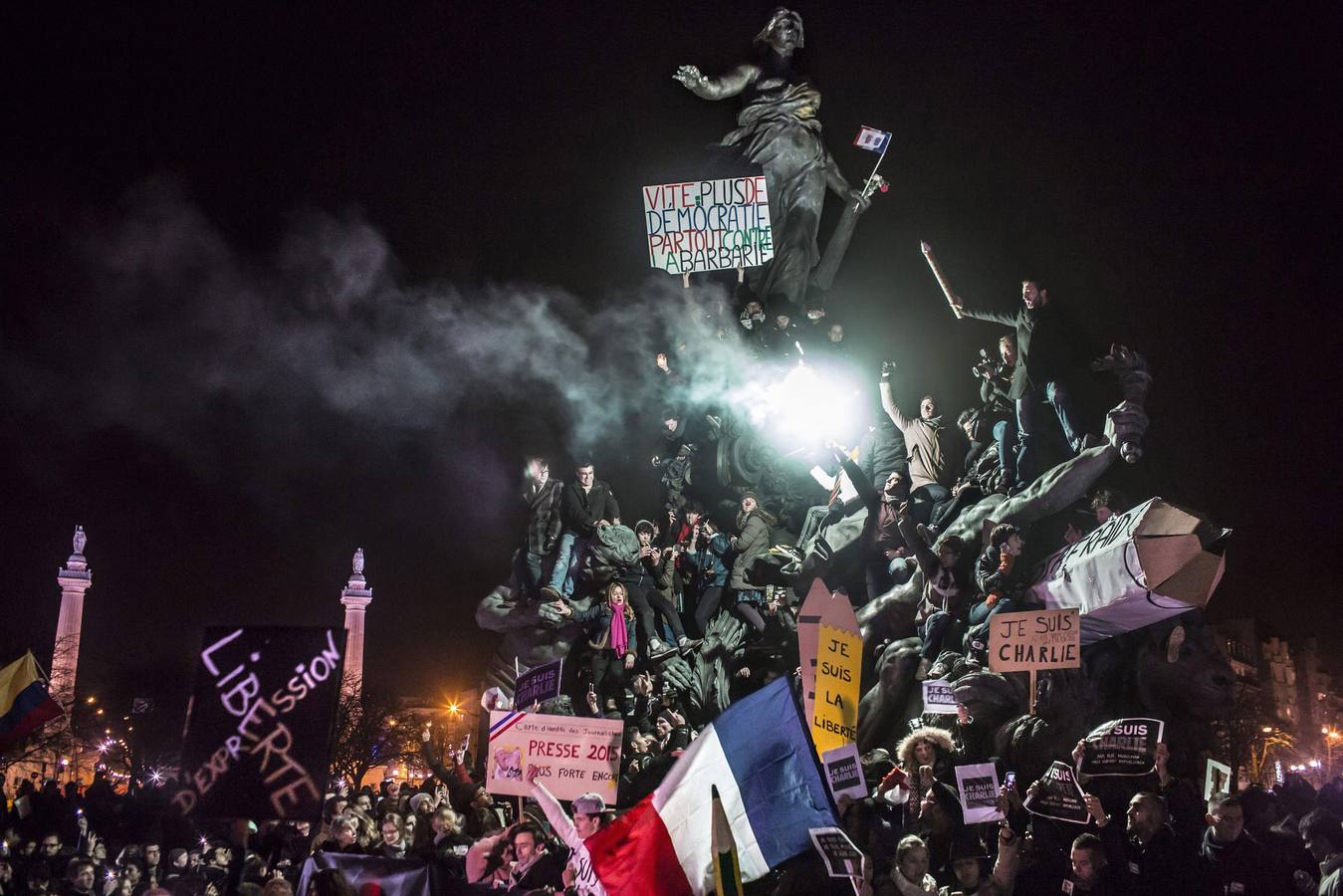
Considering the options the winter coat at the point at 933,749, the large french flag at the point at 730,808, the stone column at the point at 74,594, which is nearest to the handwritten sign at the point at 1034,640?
the winter coat at the point at 933,749

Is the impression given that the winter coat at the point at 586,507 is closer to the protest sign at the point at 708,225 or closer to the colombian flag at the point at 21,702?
the protest sign at the point at 708,225

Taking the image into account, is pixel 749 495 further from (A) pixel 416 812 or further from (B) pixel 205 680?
(B) pixel 205 680

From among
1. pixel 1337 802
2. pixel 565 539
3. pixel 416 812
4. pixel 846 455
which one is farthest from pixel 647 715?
pixel 1337 802

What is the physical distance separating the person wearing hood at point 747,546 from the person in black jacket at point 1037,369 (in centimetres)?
525

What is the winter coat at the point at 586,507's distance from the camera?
21.9 metres

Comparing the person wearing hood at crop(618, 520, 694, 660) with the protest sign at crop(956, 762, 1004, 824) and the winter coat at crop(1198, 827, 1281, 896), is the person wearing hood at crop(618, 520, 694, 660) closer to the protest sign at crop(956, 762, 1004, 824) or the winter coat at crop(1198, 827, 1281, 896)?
the protest sign at crop(956, 762, 1004, 824)

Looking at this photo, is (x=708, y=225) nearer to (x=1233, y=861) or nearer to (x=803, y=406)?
(x=803, y=406)

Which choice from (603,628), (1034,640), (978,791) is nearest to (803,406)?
(603,628)

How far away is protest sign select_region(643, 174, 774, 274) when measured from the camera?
22.0m

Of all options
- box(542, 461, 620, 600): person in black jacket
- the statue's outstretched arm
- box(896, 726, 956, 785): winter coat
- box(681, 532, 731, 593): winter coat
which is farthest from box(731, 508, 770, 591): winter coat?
the statue's outstretched arm

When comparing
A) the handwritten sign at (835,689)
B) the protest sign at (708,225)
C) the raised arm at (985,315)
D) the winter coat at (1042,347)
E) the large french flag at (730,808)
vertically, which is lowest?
the large french flag at (730,808)

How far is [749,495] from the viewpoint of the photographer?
66.6 ft

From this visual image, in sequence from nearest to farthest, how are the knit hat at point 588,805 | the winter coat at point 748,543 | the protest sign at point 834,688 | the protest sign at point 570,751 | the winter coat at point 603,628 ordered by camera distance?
the knit hat at point 588,805
the protest sign at point 834,688
the protest sign at point 570,751
the winter coat at point 748,543
the winter coat at point 603,628

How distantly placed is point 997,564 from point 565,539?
30.8 ft
